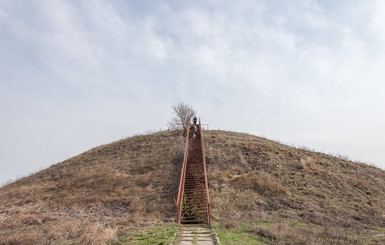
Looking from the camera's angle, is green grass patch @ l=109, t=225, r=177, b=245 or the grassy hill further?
the grassy hill

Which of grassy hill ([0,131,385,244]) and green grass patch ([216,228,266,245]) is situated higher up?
grassy hill ([0,131,385,244])

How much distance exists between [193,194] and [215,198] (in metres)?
1.32

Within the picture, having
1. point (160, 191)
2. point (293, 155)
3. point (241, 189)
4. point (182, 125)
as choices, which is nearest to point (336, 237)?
point (241, 189)

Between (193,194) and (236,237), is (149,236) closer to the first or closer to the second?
(236,237)

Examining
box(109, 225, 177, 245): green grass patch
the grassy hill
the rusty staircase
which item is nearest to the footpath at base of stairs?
box(109, 225, 177, 245): green grass patch

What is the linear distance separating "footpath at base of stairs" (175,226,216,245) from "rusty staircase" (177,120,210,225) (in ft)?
3.09

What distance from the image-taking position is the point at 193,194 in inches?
514

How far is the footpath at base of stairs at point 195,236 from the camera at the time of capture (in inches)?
300

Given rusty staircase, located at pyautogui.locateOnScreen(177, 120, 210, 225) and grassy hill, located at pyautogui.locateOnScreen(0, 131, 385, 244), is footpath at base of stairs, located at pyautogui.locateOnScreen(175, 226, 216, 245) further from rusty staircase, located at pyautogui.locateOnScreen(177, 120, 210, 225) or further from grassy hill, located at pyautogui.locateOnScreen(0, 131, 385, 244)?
rusty staircase, located at pyautogui.locateOnScreen(177, 120, 210, 225)

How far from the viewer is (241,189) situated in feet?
48.6

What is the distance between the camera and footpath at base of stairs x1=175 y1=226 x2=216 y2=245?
7609 mm

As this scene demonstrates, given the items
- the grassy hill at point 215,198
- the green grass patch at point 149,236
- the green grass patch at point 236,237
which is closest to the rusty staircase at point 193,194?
the grassy hill at point 215,198

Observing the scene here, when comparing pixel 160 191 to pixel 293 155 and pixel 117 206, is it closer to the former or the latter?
pixel 117 206

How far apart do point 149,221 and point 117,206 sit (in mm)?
3276
